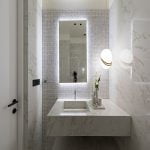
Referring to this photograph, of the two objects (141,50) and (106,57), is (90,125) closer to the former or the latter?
(141,50)

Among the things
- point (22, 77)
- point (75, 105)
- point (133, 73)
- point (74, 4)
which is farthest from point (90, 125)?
point (74, 4)

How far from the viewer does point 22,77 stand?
6.08 ft

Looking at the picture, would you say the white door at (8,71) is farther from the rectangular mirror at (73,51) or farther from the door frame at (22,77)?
the rectangular mirror at (73,51)

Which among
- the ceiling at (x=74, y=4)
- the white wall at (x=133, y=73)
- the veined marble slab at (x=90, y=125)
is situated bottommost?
the veined marble slab at (x=90, y=125)

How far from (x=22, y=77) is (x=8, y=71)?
0.24m

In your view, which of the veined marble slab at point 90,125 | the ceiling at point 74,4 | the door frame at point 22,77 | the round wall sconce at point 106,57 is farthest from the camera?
the ceiling at point 74,4

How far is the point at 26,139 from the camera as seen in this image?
1874mm

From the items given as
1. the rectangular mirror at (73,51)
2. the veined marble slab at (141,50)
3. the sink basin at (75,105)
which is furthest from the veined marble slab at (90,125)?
the rectangular mirror at (73,51)

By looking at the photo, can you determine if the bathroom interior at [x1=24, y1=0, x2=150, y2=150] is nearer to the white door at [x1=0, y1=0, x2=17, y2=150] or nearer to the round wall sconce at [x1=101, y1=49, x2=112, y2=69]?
the round wall sconce at [x1=101, y1=49, x2=112, y2=69]

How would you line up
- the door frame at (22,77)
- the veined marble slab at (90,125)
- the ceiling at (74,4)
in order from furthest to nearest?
the ceiling at (74,4) < the door frame at (22,77) < the veined marble slab at (90,125)

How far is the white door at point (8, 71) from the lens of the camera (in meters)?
1.51

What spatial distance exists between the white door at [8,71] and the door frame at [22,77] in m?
0.06

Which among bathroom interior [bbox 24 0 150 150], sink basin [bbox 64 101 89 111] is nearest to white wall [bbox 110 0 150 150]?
bathroom interior [bbox 24 0 150 150]

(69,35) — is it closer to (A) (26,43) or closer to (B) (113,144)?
(A) (26,43)
